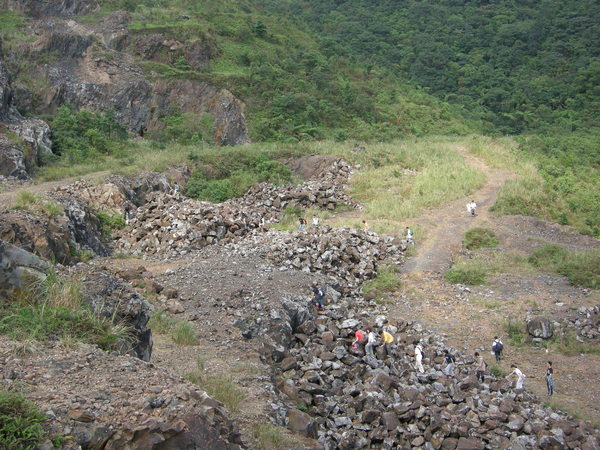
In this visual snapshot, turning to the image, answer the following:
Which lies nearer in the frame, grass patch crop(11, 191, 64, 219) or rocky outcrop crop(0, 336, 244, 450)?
rocky outcrop crop(0, 336, 244, 450)

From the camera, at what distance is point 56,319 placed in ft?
20.6

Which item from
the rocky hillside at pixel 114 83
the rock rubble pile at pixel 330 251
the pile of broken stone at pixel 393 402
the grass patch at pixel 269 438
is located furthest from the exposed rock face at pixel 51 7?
the grass patch at pixel 269 438

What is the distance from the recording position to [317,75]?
35469 millimetres

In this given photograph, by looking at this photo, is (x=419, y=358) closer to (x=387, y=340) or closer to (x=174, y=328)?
(x=387, y=340)

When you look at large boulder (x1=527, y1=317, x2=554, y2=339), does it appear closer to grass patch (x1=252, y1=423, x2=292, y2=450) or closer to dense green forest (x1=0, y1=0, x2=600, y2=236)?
grass patch (x1=252, y1=423, x2=292, y2=450)

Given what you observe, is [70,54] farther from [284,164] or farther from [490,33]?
[490,33]

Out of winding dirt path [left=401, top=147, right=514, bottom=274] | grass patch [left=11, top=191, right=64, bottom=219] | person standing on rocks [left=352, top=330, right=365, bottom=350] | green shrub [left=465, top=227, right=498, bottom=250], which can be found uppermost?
grass patch [left=11, top=191, right=64, bottom=219]

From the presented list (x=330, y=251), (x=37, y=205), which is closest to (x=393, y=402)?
(x=330, y=251)

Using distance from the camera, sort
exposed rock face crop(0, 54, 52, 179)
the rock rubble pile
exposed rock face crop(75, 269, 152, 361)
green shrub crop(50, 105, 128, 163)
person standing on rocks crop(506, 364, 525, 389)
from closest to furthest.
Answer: exposed rock face crop(75, 269, 152, 361) → person standing on rocks crop(506, 364, 525, 389) → the rock rubble pile → exposed rock face crop(0, 54, 52, 179) → green shrub crop(50, 105, 128, 163)

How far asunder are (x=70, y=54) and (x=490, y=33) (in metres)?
40.7

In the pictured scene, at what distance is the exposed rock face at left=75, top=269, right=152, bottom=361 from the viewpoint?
7043 millimetres

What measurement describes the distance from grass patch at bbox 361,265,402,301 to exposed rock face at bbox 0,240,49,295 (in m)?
9.52

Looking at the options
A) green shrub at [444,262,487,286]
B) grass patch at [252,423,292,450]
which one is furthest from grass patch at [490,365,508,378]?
grass patch at [252,423,292,450]

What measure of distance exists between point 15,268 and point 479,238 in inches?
618
